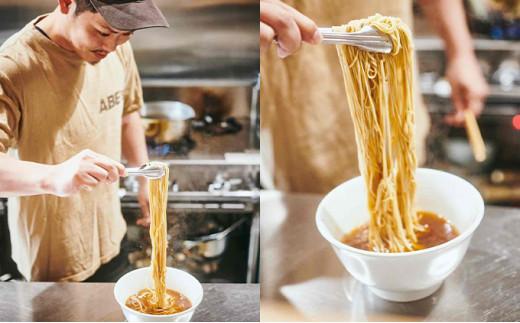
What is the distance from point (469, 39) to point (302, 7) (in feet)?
2.37

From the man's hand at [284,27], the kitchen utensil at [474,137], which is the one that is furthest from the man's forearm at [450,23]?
the man's hand at [284,27]

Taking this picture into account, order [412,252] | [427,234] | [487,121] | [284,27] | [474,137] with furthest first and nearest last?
[487,121], [474,137], [427,234], [284,27], [412,252]

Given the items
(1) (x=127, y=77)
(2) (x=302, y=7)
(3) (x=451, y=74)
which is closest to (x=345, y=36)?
(2) (x=302, y=7)

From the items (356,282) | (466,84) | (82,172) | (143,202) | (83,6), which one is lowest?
(356,282)

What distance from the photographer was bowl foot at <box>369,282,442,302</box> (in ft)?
5.12

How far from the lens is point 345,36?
1404mm

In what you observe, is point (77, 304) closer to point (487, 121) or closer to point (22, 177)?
point (22, 177)

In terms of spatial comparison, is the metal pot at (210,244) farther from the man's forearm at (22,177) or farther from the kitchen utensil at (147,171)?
the man's forearm at (22,177)

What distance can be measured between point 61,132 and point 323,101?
0.80 meters

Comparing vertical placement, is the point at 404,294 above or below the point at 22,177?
below

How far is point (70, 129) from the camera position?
4.81 ft

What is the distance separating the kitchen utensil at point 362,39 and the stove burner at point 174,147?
16.7 inches

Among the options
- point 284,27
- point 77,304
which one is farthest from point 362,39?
point 77,304

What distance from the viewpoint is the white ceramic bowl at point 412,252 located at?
1421 mm
